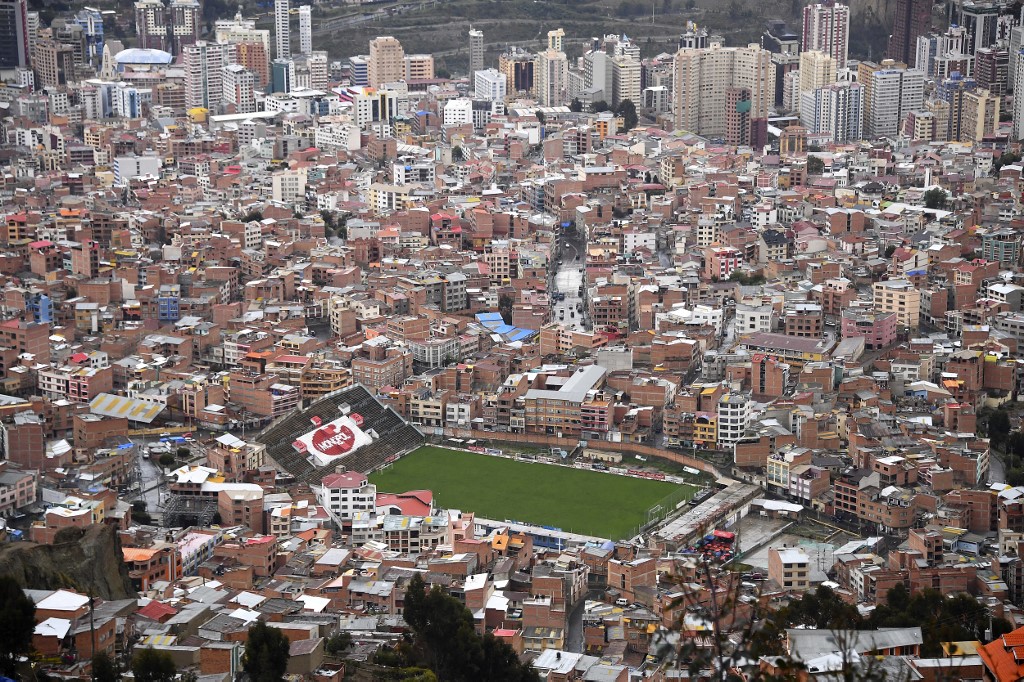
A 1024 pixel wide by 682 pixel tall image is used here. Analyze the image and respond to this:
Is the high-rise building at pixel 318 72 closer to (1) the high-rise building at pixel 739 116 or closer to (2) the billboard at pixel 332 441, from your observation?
(1) the high-rise building at pixel 739 116

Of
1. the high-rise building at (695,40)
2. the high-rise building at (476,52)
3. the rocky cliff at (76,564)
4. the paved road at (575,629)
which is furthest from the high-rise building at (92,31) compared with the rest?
the paved road at (575,629)

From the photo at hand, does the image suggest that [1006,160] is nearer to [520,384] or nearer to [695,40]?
[695,40]

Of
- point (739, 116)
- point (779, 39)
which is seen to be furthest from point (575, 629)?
point (779, 39)

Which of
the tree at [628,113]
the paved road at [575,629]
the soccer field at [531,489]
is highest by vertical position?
the tree at [628,113]


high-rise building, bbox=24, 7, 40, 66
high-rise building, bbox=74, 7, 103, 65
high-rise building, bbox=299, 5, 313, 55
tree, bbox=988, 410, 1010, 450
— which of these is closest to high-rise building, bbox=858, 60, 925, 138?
high-rise building, bbox=299, 5, 313, 55

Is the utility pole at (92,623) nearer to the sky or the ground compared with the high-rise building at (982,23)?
nearer to the ground
